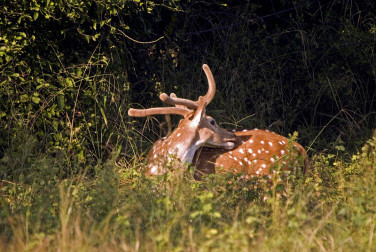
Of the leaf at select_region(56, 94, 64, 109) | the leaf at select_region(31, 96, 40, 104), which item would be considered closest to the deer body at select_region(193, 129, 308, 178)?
the leaf at select_region(56, 94, 64, 109)

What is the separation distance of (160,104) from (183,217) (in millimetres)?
3450

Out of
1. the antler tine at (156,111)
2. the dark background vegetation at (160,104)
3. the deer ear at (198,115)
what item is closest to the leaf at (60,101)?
the dark background vegetation at (160,104)

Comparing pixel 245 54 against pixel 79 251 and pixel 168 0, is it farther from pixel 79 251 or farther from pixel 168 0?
pixel 79 251

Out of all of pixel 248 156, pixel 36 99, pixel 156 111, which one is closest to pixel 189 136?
pixel 156 111

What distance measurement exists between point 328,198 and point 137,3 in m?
2.82

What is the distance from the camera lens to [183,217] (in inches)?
161

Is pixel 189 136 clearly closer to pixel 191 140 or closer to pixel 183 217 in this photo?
pixel 191 140

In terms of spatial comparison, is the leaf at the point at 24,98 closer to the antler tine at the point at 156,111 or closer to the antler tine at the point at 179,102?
the antler tine at the point at 156,111

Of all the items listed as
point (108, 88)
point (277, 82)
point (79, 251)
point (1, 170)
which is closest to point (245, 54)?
point (277, 82)

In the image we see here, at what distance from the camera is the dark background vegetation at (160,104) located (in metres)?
3.99

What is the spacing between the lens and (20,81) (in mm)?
6082

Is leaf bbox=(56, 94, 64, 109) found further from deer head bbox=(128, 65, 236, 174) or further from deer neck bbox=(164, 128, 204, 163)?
deer neck bbox=(164, 128, 204, 163)

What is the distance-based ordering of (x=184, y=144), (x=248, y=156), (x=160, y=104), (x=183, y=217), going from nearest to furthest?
(x=183, y=217)
(x=184, y=144)
(x=248, y=156)
(x=160, y=104)

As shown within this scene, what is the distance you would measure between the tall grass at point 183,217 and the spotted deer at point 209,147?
0.43m
